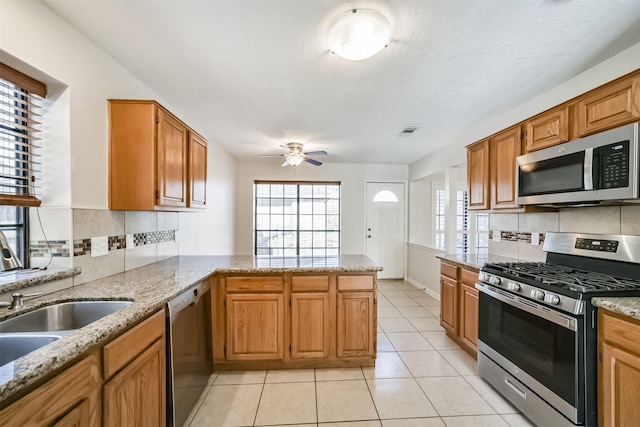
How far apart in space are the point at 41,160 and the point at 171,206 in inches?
Result: 30.3

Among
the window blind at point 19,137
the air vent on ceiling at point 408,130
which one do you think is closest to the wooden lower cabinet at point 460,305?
the air vent on ceiling at point 408,130

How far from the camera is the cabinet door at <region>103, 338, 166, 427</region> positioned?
3.67 feet

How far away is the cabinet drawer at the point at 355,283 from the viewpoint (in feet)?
7.77

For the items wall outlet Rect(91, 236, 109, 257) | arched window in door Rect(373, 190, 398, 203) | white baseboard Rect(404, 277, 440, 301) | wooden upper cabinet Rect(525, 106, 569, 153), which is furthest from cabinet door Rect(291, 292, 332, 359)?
arched window in door Rect(373, 190, 398, 203)

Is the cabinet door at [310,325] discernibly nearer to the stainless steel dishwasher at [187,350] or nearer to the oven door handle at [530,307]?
the stainless steel dishwasher at [187,350]

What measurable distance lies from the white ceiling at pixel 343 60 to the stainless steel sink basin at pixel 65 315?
1583mm

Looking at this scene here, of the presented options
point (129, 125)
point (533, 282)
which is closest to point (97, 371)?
point (129, 125)

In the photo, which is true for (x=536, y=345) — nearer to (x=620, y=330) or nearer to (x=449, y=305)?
(x=620, y=330)

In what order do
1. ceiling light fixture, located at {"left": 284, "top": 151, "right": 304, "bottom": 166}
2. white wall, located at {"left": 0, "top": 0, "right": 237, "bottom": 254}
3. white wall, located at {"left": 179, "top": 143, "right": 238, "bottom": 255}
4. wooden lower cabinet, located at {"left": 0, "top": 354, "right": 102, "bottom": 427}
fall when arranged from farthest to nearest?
ceiling light fixture, located at {"left": 284, "top": 151, "right": 304, "bottom": 166} → white wall, located at {"left": 179, "top": 143, "right": 238, "bottom": 255} → white wall, located at {"left": 0, "top": 0, "right": 237, "bottom": 254} → wooden lower cabinet, located at {"left": 0, "top": 354, "right": 102, "bottom": 427}

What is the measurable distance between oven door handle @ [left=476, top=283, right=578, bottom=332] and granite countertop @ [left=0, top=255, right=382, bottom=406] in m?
0.90

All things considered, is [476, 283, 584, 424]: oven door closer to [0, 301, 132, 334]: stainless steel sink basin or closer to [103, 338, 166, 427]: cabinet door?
[103, 338, 166, 427]: cabinet door

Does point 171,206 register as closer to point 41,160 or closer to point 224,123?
point 41,160

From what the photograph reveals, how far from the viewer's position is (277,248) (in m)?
5.65

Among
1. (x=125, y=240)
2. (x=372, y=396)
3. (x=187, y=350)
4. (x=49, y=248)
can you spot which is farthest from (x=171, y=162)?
(x=372, y=396)
